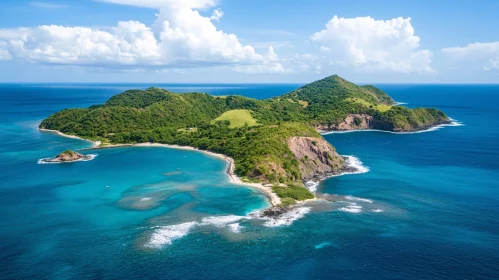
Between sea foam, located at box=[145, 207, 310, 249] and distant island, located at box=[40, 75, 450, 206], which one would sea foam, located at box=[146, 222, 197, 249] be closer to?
sea foam, located at box=[145, 207, 310, 249]

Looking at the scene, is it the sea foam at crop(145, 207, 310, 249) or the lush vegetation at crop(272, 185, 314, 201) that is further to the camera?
the lush vegetation at crop(272, 185, 314, 201)

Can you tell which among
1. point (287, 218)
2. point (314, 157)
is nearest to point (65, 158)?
point (314, 157)

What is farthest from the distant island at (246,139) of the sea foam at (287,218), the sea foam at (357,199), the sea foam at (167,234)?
the sea foam at (167,234)

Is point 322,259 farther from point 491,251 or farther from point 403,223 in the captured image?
point 491,251

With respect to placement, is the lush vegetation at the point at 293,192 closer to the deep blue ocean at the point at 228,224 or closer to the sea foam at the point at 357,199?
the deep blue ocean at the point at 228,224

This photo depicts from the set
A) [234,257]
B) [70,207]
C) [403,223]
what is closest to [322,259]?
[234,257]

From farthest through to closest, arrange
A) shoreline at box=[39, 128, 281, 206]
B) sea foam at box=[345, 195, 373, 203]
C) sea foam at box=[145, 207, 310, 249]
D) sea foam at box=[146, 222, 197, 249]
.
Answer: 1. shoreline at box=[39, 128, 281, 206]
2. sea foam at box=[345, 195, 373, 203]
3. sea foam at box=[145, 207, 310, 249]
4. sea foam at box=[146, 222, 197, 249]

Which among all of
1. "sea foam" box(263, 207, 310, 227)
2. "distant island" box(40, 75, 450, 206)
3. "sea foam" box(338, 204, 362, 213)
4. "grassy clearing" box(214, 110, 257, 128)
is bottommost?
"sea foam" box(263, 207, 310, 227)

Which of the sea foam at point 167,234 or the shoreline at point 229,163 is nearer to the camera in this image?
the sea foam at point 167,234

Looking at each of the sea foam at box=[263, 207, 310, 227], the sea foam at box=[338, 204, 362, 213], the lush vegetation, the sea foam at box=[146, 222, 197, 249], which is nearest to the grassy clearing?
the lush vegetation
